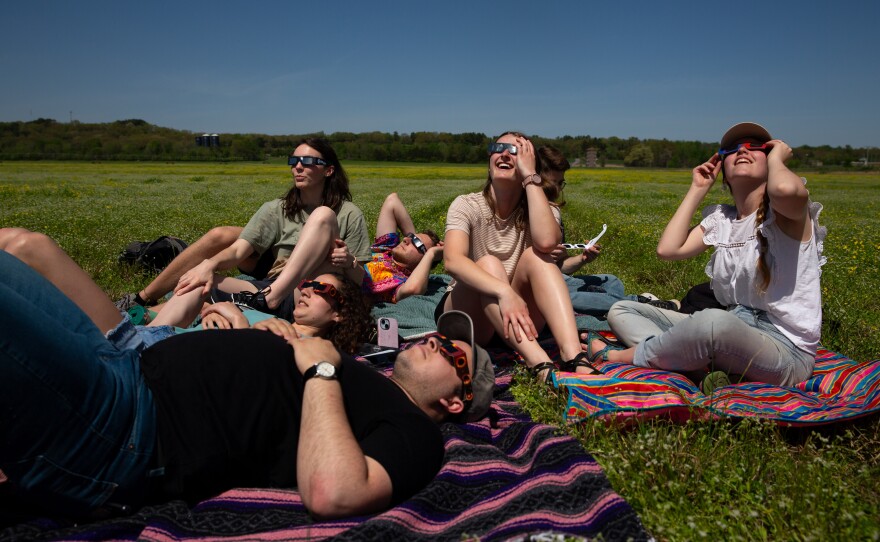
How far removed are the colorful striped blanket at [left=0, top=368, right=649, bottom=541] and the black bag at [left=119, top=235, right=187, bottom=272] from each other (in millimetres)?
4977

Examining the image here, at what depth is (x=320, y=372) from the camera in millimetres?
2367

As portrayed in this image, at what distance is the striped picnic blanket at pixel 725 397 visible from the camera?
10.2 feet

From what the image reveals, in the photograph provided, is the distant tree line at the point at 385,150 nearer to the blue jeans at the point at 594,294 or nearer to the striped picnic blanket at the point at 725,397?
the blue jeans at the point at 594,294

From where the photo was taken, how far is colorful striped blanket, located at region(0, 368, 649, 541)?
213 cm

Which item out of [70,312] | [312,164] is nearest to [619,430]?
[70,312]

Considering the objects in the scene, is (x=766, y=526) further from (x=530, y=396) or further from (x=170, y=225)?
(x=170, y=225)

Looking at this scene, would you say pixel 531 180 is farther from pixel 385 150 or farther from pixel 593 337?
pixel 385 150

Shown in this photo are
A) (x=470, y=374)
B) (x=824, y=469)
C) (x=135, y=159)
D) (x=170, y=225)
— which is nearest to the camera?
(x=824, y=469)

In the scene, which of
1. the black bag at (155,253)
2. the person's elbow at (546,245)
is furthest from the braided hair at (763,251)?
the black bag at (155,253)

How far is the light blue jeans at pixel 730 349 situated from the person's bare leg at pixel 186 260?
404cm

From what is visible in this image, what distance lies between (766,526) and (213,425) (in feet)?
7.23

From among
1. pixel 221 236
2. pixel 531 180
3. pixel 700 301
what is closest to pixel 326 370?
pixel 531 180

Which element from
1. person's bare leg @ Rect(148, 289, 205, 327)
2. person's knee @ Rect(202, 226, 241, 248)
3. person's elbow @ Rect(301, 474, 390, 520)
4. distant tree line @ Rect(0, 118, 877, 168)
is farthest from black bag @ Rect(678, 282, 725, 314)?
distant tree line @ Rect(0, 118, 877, 168)

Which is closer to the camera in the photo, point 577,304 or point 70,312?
point 70,312
